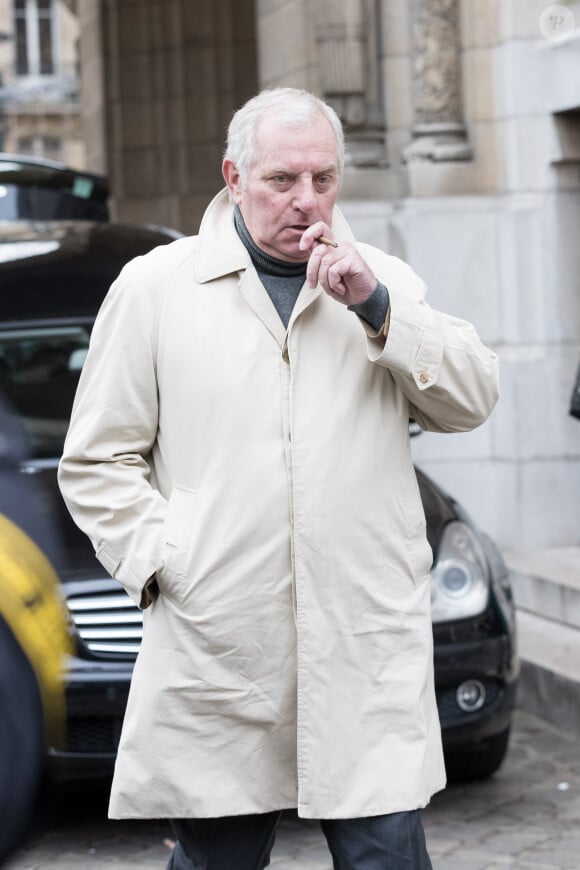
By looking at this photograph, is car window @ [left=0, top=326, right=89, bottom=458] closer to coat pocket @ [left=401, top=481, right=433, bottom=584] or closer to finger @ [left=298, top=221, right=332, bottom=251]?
coat pocket @ [left=401, top=481, right=433, bottom=584]

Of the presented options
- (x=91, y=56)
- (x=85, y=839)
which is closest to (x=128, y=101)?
(x=91, y=56)

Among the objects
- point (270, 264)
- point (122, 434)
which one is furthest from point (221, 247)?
point (122, 434)

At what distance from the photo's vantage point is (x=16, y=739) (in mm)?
3254

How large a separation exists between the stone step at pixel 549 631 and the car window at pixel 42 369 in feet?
7.16

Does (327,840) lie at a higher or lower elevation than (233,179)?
lower

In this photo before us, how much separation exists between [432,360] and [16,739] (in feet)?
3.41

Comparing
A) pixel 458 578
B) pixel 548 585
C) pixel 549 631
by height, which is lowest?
pixel 549 631

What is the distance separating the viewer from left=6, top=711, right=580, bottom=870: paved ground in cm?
521

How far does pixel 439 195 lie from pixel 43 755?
6.97 meters

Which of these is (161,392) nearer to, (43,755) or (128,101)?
(43,755)

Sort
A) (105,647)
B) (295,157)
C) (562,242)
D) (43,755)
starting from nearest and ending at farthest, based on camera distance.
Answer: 1. (295,157)
2. (43,755)
3. (105,647)
4. (562,242)

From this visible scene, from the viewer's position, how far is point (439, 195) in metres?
9.97

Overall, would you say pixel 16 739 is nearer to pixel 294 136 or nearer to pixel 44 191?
pixel 294 136

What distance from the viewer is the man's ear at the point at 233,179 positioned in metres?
3.35
